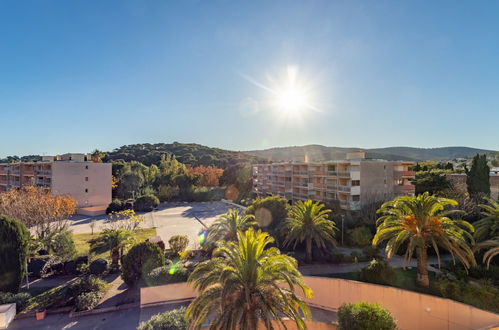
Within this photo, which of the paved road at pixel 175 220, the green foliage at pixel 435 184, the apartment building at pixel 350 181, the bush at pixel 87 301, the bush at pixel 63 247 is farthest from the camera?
the apartment building at pixel 350 181

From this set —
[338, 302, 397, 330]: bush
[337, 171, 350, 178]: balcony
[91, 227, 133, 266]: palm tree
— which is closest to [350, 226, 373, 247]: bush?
[337, 171, 350, 178]: balcony

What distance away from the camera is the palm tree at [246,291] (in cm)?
875

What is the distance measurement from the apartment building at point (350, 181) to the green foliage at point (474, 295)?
62.8 ft

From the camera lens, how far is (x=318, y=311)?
553 inches

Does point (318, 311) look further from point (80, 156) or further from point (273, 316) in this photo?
point (80, 156)

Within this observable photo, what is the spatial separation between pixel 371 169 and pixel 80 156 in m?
47.4

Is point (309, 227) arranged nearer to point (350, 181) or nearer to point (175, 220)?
point (350, 181)

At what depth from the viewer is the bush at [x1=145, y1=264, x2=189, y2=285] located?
15.6 meters

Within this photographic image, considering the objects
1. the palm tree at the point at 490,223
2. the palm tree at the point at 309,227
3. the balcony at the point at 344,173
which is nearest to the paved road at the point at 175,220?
the palm tree at the point at 309,227

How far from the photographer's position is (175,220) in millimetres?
37719

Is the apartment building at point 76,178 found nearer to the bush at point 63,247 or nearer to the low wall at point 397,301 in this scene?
the bush at point 63,247

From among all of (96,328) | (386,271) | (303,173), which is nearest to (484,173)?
(303,173)

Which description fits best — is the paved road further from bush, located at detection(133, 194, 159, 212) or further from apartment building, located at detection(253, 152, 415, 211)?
apartment building, located at detection(253, 152, 415, 211)

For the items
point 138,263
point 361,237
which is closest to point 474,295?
point 361,237
